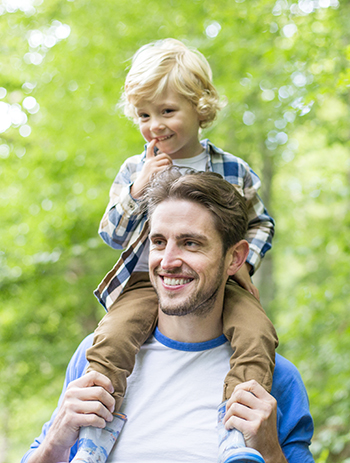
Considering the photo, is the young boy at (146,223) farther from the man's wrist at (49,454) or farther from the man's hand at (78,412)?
the man's wrist at (49,454)

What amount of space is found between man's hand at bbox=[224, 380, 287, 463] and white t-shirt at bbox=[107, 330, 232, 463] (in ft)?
0.69

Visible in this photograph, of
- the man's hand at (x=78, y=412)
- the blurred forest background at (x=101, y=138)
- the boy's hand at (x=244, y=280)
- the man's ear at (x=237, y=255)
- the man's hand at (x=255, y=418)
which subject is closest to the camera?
the man's hand at (x=255, y=418)

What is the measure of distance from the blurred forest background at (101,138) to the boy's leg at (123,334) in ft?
11.7

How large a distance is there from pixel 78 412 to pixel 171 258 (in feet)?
2.27

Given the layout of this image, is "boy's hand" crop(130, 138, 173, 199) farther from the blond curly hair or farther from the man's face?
the blond curly hair

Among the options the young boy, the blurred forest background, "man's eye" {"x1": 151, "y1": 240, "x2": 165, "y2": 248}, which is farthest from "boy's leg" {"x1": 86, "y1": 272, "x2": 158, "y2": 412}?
the blurred forest background

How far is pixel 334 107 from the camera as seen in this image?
1010 centimetres

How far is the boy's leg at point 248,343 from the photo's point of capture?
1.84 m

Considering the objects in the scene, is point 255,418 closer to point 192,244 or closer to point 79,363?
point 192,244

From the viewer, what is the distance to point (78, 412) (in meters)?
1.84

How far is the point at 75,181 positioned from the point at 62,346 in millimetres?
3436

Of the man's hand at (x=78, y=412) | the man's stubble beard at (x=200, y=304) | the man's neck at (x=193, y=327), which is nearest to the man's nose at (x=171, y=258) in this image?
the man's stubble beard at (x=200, y=304)

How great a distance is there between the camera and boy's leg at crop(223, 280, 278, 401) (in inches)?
72.5

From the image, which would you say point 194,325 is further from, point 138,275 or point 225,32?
point 225,32
